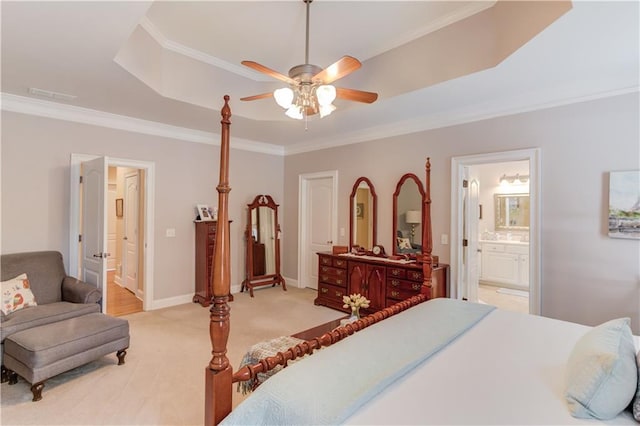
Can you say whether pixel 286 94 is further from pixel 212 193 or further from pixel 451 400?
pixel 212 193

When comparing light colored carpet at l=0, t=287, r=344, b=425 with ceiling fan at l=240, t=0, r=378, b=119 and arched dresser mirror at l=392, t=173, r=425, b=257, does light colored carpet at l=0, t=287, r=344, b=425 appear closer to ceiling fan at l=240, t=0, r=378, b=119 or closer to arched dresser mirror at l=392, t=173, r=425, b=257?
arched dresser mirror at l=392, t=173, r=425, b=257

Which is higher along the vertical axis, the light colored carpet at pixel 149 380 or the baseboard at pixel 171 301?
the baseboard at pixel 171 301

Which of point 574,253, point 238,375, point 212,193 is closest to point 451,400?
point 238,375

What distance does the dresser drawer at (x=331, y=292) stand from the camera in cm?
450

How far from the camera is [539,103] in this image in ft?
10.5

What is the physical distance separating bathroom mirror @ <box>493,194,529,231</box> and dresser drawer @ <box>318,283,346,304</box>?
3.82 metres

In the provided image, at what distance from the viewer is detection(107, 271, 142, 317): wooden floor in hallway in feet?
14.4

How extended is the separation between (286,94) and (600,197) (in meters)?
2.94

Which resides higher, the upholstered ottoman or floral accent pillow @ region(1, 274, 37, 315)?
floral accent pillow @ region(1, 274, 37, 315)

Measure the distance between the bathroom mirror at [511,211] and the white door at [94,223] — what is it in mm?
6579

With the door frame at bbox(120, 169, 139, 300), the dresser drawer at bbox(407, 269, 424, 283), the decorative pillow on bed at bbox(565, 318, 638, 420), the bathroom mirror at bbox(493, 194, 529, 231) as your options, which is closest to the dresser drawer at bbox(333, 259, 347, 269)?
the dresser drawer at bbox(407, 269, 424, 283)

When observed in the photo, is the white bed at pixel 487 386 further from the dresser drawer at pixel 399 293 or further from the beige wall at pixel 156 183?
the beige wall at pixel 156 183

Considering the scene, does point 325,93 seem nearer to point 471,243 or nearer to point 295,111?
point 295,111

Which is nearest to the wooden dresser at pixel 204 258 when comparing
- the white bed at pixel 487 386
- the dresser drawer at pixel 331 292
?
the dresser drawer at pixel 331 292
